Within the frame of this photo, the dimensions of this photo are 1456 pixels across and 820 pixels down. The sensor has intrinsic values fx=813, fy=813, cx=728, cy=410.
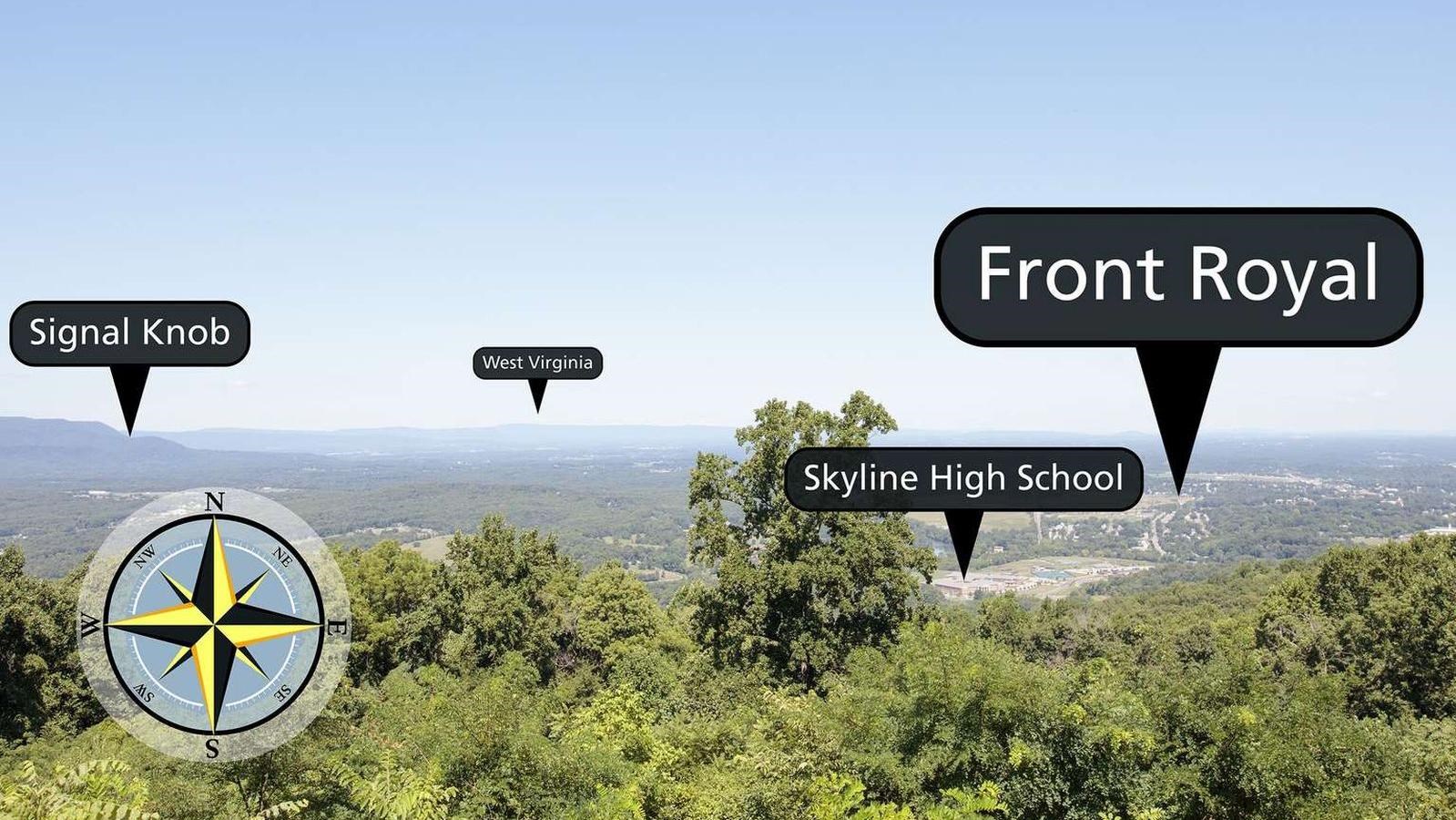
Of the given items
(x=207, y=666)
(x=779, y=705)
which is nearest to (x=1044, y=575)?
(x=779, y=705)

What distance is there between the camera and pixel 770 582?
73.1 feet

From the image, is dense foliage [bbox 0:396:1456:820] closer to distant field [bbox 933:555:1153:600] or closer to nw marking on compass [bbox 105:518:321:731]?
nw marking on compass [bbox 105:518:321:731]

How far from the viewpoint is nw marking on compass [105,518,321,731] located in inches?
130

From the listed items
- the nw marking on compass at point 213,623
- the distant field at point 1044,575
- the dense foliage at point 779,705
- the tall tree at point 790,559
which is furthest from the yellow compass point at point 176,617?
→ the distant field at point 1044,575

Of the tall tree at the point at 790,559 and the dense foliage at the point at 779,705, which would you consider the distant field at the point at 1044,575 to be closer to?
the dense foliage at the point at 779,705

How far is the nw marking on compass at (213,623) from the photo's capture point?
3314 millimetres

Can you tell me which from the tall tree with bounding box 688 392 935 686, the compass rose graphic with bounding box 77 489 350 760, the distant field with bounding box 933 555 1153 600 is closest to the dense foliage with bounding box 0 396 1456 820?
the tall tree with bounding box 688 392 935 686

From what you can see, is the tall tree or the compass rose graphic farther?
the tall tree

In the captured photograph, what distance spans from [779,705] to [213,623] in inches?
535

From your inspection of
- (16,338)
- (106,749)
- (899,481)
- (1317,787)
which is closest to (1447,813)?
(1317,787)

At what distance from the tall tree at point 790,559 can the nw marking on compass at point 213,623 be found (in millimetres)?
18982

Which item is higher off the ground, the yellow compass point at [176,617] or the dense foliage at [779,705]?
the yellow compass point at [176,617]

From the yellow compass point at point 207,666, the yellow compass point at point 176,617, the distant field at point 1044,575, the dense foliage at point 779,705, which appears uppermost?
the yellow compass point at point 176,617

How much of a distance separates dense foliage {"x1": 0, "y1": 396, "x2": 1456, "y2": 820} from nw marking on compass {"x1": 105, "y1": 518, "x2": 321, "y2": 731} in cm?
224
